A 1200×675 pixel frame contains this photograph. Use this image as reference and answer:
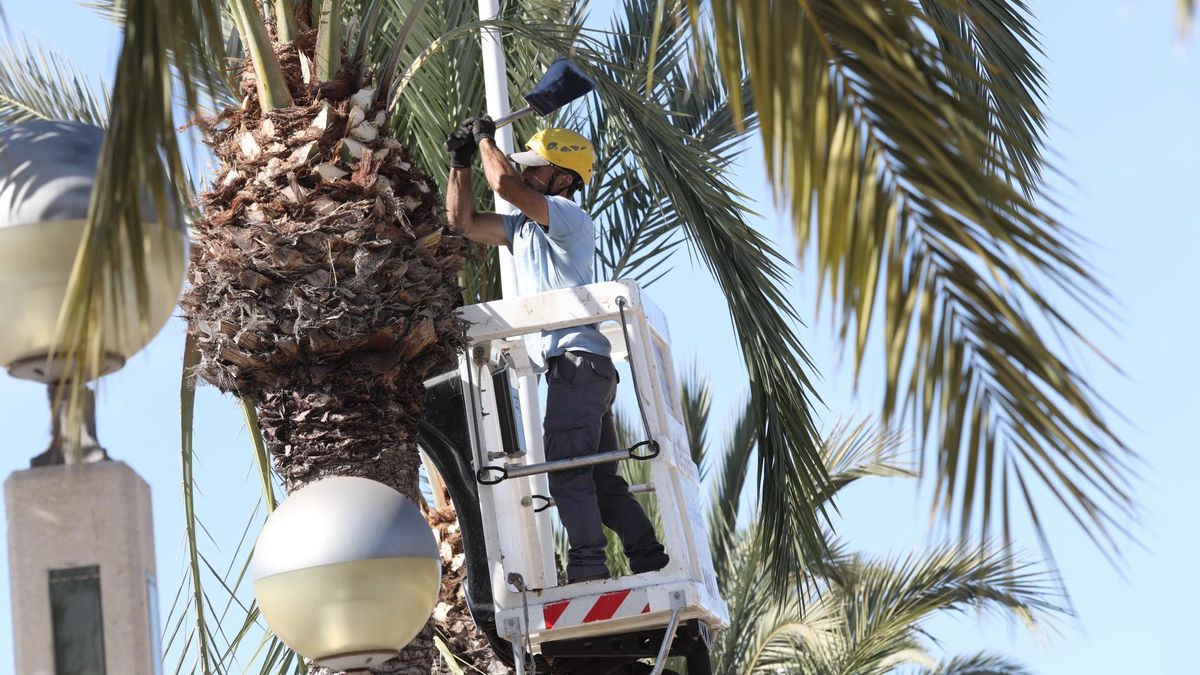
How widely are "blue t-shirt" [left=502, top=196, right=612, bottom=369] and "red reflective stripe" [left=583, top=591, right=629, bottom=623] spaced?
3.09 ft

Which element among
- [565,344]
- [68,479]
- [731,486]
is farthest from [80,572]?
[731,486]

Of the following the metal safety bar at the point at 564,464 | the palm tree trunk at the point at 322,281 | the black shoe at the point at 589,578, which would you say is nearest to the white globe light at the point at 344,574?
the palm tree trunk at the point at 322,281

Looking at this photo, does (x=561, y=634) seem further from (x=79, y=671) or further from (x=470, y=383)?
(x=79, y=671)

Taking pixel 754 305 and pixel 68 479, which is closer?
pixel 68 479

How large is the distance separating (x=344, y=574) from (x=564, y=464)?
192 centimetres

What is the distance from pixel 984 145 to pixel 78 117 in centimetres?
788

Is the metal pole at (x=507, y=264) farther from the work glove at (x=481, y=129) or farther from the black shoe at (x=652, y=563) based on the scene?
the work glove at (x=481, y=129)

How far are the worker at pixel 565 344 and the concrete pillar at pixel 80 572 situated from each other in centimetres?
289

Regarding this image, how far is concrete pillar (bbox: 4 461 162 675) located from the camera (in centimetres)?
400

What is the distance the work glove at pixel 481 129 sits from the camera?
6883mm

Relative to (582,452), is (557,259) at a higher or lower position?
higher

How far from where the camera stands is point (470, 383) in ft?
23.3

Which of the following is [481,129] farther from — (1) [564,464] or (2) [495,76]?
(2) [495,76]

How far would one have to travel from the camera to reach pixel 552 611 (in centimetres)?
690
